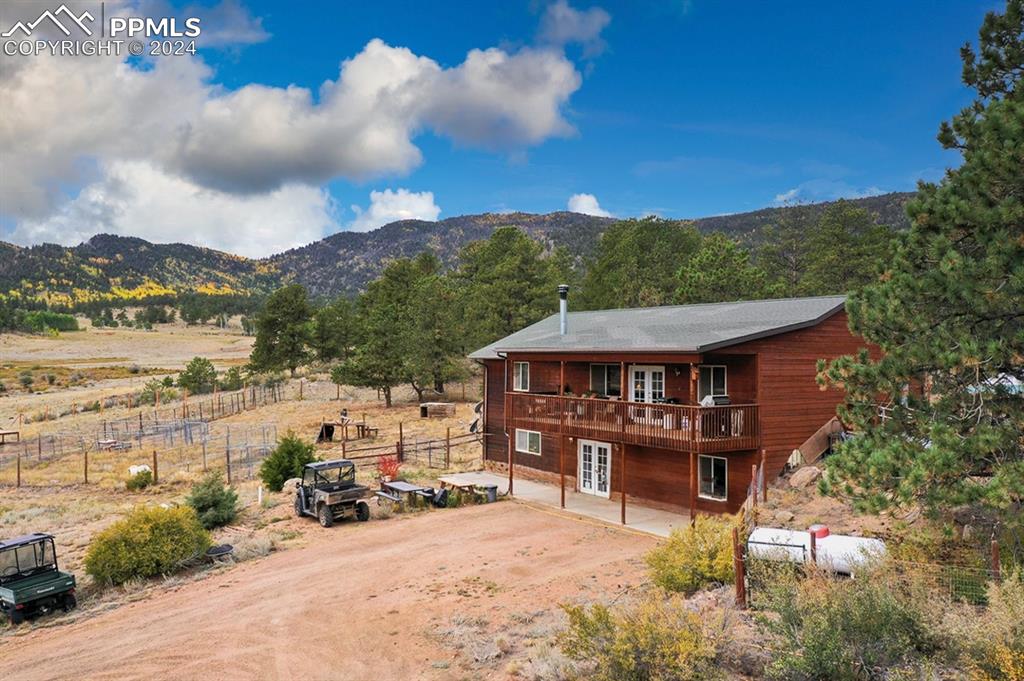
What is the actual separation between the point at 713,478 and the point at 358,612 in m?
11.2

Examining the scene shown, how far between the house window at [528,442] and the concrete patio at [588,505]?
1.21 m

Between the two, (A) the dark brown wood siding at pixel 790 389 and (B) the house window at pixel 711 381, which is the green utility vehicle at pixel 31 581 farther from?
(A) the dark brown wood siding at pixel 790 389

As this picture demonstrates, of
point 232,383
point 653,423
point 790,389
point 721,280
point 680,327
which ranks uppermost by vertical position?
point 721,280

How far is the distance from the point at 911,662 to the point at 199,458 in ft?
105

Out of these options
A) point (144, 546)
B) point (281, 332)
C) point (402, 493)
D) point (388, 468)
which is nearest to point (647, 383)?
A: point (402, 493)

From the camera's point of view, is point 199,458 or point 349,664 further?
point 199,458

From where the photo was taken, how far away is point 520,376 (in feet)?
87.0

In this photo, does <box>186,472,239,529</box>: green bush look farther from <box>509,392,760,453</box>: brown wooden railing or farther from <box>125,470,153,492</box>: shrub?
<box>509,392,760,453</box>: brown wooden railing

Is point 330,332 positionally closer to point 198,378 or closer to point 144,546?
point 198,378

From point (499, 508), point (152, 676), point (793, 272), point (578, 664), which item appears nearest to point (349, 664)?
point (152, 676)

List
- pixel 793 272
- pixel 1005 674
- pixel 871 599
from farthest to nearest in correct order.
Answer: pixel 793 272 → pixel 871 599 → pixel 1005 674

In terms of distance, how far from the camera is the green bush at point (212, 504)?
19.8m

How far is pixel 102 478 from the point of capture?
92.8 ft

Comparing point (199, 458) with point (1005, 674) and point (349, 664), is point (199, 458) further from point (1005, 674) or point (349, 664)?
point (1005, 674)
